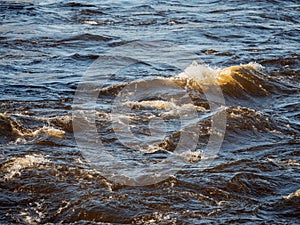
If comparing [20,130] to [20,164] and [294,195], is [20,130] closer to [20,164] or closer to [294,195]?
[20,164]

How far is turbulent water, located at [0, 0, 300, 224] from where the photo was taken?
497 centimetres

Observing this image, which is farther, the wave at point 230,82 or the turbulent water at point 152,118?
the wave at point 230,82

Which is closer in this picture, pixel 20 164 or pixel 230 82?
pixel 20 164

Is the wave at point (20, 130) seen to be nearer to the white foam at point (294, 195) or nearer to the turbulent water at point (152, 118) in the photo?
the turbulent water at point (152, 118)

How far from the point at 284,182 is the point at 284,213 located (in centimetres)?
57

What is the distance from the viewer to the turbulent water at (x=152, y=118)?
497 cm

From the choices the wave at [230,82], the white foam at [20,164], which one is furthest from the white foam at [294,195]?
the wave at [230,82]

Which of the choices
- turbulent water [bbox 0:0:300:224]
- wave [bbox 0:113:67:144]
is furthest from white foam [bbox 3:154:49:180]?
wave [bbox 0:113:67:144]

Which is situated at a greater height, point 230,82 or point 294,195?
point 230,82

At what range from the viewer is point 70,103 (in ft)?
23.6

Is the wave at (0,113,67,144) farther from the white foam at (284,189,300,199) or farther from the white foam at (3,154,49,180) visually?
the white foam at (284,189,300,199)

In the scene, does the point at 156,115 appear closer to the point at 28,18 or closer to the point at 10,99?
the point at 10,99

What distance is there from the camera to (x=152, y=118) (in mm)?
6875

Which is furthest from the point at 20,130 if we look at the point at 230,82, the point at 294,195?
the point at 230,82
